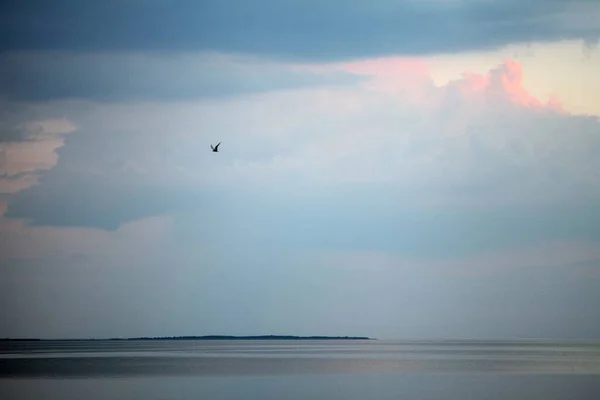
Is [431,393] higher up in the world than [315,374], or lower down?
lower down

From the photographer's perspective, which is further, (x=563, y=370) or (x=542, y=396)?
(x=563, y=370)

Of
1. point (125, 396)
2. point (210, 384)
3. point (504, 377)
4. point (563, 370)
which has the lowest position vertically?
point (125, 396)

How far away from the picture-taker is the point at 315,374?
2098cm

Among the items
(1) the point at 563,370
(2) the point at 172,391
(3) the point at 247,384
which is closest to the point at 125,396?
(2) the point at 172,391

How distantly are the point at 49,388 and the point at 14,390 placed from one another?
626mm

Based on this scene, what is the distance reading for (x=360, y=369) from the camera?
23078 millimetres

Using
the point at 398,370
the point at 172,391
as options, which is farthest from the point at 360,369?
the point at 172,391

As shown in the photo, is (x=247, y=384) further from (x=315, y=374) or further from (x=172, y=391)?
(x=315, y=374)

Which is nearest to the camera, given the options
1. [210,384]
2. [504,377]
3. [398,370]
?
[210,384]

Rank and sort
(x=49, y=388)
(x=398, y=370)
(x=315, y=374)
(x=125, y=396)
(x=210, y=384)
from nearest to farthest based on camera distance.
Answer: (x=125, y=396), (x=49, y=388), (x=210, y=384), (x=315, y=374), (x=398, y=370)

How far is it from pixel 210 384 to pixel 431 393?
15.0 feet

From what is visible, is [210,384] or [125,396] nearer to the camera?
[125,396]

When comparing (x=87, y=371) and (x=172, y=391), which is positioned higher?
(x=87, y=371)

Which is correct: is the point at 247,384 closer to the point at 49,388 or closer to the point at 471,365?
the point at 49,388
